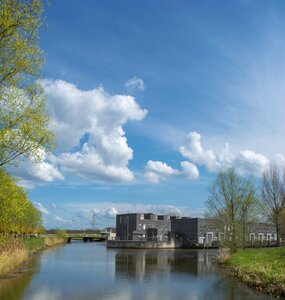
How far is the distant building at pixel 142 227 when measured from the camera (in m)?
113

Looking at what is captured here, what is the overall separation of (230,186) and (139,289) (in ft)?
103

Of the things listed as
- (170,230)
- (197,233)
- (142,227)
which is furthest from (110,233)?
(197,233)

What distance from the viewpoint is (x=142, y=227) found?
378ft

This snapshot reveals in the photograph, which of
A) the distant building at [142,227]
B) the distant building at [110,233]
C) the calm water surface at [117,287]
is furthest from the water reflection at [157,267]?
the distant building at [110,233]

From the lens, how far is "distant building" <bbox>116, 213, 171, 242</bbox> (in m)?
113

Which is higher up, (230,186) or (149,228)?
(230,186)

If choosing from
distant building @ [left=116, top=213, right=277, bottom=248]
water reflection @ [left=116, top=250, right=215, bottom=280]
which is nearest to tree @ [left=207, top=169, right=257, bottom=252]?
water reflection @ [left=116, top=250, right=215, bottom=280]

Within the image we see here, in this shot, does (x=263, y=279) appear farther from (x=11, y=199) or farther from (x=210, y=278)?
(x=11, y=199)

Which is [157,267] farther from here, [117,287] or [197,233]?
[197,233]

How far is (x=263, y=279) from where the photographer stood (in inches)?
946

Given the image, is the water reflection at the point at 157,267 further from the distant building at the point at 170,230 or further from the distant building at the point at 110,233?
the distant building at the point at 110,233

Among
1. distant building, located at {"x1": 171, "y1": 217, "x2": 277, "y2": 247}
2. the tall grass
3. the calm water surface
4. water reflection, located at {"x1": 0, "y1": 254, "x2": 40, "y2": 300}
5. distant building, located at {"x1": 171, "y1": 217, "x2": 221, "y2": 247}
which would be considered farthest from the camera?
distant building, located at {"x1": 171, "y1": 217, "x2": 221, "y2": 247}

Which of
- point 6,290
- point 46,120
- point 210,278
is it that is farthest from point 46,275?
point 46,120

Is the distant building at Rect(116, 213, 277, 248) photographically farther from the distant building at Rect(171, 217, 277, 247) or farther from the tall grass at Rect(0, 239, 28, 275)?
the tall grass at Rect(0, 239, 28, 275)
